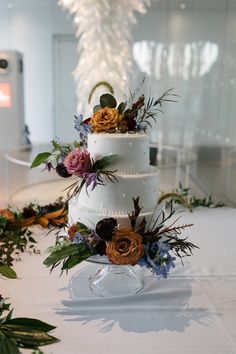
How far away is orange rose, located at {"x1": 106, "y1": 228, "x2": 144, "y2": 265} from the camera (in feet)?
3.55

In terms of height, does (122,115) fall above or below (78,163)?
above

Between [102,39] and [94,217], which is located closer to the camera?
[94,217]

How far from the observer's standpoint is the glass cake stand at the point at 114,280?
1277mm

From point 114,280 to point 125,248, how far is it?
306mm

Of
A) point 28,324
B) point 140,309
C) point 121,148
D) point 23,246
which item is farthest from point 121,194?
point 23,246

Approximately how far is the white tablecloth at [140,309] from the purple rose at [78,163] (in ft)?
1.48

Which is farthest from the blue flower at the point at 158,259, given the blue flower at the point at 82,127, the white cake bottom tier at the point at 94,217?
the blue flower at the point at 82,127

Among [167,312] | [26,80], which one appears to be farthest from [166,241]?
[26,80]

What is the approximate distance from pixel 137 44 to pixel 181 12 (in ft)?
2.80

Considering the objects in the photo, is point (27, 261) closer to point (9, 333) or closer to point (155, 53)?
point (9, 333)

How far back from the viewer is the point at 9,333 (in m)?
0.99

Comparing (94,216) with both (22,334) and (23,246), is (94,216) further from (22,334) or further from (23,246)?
(23,246)

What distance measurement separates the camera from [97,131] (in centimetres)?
125

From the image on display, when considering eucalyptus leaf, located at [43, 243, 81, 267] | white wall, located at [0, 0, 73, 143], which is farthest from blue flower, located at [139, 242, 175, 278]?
white wall, located at [0, 0, 73, 143]
